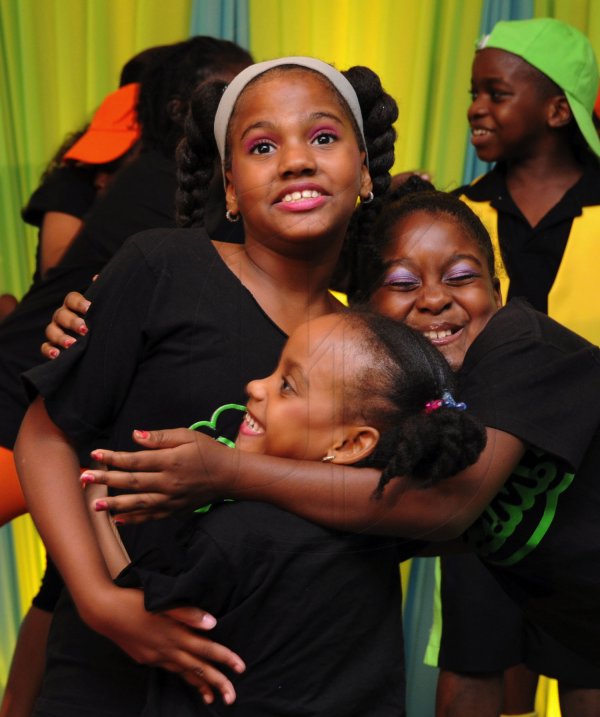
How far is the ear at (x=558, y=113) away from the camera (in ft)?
7.34

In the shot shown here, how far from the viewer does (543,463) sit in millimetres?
1176

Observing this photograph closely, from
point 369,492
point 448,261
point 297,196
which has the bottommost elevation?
point 369,492

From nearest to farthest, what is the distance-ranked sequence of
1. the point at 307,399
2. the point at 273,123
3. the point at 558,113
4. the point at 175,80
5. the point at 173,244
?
→ the point at 307,399 < the point at 273,123 < the point at 173,244 < the point at 175,80 < the point at 558,113

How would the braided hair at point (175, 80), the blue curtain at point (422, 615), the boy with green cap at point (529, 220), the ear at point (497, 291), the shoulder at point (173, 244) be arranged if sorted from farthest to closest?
the blue curtain at point (422, 615) → the boy with green cap at point (529, 220) → the braided hair at point (175, 80) → the ear at point (497, 291) → the shoulder at point (173, 244)

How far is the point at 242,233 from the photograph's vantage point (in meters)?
1.26

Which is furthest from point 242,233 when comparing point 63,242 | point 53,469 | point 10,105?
point 10,105

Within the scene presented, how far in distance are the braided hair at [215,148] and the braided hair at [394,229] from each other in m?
0.03

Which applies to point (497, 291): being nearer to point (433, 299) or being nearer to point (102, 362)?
point (433, 299)

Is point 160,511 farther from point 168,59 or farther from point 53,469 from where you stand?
point 168,59

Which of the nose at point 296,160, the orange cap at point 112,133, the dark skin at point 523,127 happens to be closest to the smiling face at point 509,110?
the dark skin at point 523,127

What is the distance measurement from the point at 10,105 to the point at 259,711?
6.45ft

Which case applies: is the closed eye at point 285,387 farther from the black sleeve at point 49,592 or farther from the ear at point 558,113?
the ear at point 558,113

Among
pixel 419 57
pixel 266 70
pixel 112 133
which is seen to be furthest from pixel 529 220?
pixel 266 70

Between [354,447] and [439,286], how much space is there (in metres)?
0.24
